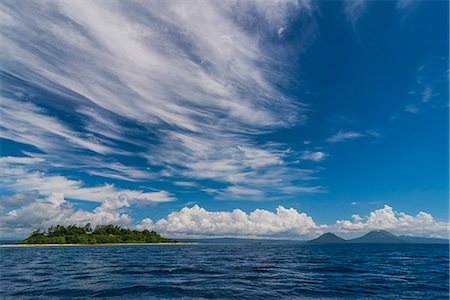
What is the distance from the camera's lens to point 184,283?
1291 inches

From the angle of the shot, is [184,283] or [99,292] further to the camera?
[184,283]

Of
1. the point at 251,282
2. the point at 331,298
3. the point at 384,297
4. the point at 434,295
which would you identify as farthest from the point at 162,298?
the point at 434,295

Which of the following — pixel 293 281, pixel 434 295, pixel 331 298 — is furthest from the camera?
pixel 293 281

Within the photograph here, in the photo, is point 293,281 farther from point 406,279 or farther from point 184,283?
point 406,279

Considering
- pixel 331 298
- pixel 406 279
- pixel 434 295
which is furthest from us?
pixel 406 279

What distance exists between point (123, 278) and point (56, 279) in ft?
27.8

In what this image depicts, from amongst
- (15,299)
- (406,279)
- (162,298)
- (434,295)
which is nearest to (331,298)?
(434,295)

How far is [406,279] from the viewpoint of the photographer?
39.3 m

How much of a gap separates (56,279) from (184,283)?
17.3m

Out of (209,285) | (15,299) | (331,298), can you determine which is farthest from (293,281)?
(15,299)

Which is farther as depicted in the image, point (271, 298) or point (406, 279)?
point (406, 279)

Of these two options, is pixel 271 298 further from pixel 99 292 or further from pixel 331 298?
pixel 99 292

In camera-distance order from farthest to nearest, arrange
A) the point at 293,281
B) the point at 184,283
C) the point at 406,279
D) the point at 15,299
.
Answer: the point at 406,279, the point at 293,281, the point at 184,283, the point at 15,299

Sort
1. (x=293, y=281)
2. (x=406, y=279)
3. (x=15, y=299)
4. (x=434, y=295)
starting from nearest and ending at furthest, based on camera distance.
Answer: (x=15, y=299)
(x=434, y=295)
(x=293, y=281)
(x=406, y=279)
